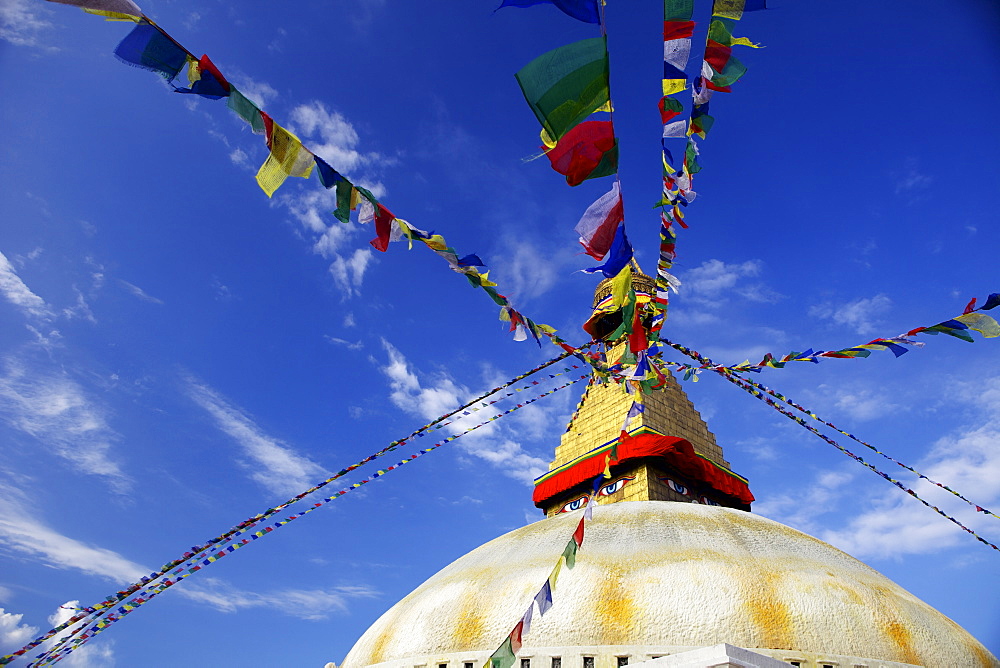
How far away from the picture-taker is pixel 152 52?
362 centimetres

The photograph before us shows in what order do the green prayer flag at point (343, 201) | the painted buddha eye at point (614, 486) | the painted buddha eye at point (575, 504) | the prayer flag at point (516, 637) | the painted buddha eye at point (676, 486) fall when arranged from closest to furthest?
the green prayer flag at point (343, 201), the prayer flag at point (516, 637), the painted buddha eye at point (676, 486), the painted buddha eye at point (614, 486), the painted buddha eye at point (575, 504)

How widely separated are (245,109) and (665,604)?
6889mm

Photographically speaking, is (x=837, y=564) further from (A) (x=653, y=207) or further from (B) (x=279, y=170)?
(B) (x=279, y=170)

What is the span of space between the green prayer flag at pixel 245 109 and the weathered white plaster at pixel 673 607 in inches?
249

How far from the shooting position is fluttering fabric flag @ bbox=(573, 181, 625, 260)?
161 inches

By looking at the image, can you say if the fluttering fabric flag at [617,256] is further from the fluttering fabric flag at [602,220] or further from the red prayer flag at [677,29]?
the red prayer flag at [677,29]

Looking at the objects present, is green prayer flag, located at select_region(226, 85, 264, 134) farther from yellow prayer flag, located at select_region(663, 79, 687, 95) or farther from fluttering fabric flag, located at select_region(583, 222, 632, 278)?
yellow prayer flag, located at select_region(663, 79, 687, 95)

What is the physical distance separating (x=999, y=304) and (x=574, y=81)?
5.25 m

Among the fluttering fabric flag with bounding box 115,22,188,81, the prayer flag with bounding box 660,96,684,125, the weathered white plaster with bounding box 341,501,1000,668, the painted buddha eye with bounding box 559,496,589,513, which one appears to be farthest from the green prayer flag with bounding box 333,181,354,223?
the painted buddha eye with bounding box 559,496,589,513

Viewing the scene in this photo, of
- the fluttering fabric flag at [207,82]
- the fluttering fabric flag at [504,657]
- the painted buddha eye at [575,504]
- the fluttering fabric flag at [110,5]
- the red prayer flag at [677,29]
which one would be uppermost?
the painted buddha eye at [575,504]

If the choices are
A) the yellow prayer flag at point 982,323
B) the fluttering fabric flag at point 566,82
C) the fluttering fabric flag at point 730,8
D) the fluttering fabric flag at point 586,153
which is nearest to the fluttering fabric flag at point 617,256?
the fluttering fabric flag at point 586,153

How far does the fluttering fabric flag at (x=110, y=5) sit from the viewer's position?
3141 millimetres

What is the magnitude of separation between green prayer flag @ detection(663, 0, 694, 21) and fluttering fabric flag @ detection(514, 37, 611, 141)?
93cm

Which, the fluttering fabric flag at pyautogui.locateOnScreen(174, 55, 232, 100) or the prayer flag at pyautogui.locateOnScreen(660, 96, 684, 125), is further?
the prayer flag at pyautogui.locateOnScreen(660, 96, 684, 125)
